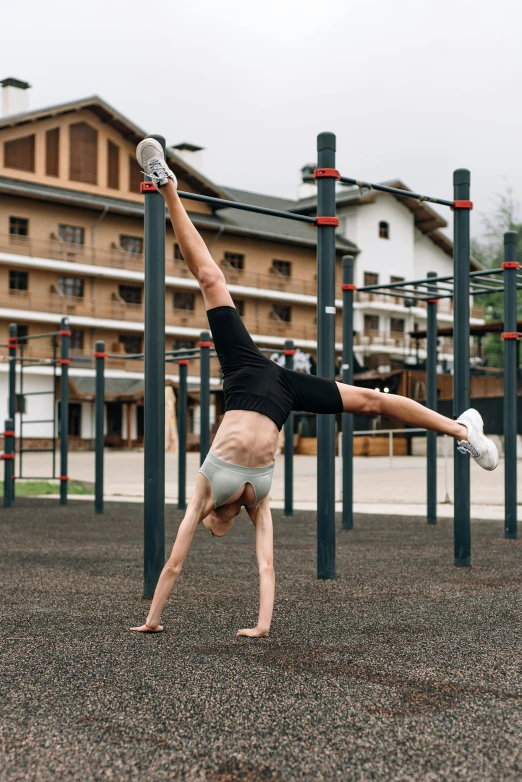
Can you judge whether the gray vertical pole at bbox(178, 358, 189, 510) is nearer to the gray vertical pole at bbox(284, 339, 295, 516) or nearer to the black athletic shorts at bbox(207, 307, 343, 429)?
the gray vertical pole at bbox(284, 339, 295, 516)

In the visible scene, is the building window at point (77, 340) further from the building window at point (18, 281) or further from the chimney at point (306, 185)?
the chimney at point (306, 185)

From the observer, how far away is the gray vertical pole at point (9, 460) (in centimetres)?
1194

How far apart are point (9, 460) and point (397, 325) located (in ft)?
144

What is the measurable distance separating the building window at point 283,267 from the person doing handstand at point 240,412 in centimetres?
4624

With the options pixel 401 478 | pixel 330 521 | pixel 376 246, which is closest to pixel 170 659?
pixel 330 521

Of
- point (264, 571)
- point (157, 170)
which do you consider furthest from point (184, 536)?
point (157, 170)

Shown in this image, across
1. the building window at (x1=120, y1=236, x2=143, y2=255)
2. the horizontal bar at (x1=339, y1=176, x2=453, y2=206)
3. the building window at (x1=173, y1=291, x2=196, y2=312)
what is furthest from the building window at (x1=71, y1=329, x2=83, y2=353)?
the horizontal bar at (x1=339, y1=176, x2=453, y2=206)

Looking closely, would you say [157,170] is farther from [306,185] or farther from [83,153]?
[306,185]

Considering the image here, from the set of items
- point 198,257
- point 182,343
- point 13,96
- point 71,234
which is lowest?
point 198,257

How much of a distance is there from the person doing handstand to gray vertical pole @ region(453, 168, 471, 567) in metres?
2.37

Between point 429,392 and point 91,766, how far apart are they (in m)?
8.17

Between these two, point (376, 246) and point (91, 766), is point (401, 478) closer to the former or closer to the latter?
point (91, 766)

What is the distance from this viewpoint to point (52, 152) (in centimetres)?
4319

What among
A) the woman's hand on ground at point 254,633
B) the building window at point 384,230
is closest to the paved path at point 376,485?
the woman's hand on ground at point 254,633
